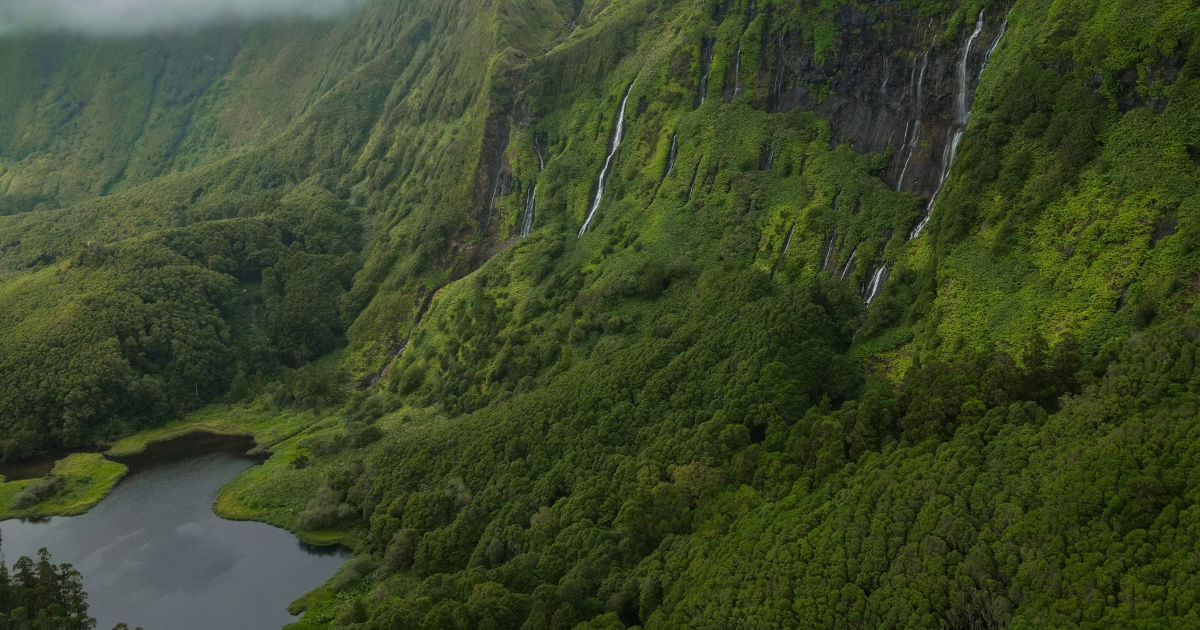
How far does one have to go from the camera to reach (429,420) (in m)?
138

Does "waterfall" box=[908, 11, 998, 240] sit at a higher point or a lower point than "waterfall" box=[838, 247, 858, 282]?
higher

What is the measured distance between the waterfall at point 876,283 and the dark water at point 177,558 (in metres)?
73.8

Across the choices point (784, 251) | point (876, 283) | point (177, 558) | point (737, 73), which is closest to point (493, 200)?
point (737, 73)

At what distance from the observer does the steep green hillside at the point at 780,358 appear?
57.3 meters

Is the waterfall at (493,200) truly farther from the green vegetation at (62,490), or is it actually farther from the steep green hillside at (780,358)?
the green vegetation at (62,490)

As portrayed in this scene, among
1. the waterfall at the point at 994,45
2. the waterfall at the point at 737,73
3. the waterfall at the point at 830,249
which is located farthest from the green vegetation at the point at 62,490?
the waterfall at the point at 994,45

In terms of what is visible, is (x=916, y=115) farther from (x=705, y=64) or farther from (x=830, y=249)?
(x=705, y=64)

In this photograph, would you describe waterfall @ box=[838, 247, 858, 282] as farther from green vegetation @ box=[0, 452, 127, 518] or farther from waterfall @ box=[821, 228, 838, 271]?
green vegetation @ box=[0, 452, 127, 518]

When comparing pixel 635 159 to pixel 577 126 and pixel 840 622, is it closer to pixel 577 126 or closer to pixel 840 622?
pixel 577 126

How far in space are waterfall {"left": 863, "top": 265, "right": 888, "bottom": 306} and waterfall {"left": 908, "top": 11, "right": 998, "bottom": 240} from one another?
5.35 meters


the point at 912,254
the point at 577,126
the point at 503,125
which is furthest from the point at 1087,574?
the point at 503,125

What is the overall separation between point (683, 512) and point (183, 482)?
93735mm

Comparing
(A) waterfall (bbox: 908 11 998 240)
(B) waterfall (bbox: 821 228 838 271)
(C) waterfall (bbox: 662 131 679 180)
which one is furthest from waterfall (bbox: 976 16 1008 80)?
(C) waterfall (bbox: 662 131 679 180)

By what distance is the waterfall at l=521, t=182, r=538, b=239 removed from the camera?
178 meters
